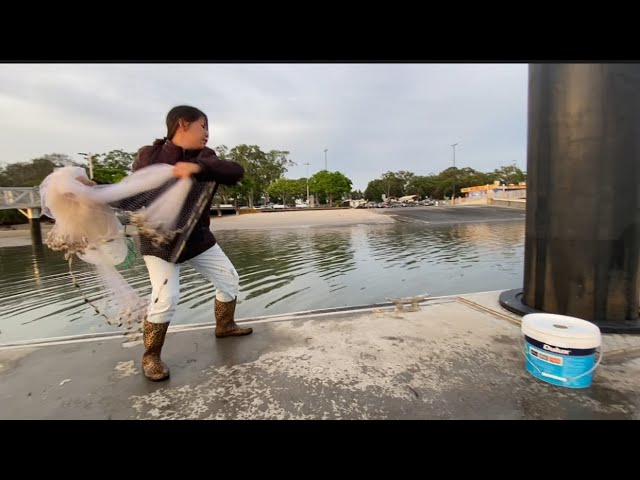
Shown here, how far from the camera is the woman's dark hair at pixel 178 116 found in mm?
2068

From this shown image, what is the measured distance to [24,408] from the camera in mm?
1845

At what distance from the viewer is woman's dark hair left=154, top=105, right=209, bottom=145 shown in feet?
6.79

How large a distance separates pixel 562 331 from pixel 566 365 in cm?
19

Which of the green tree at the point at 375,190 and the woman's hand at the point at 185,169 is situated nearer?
the woman's hand at the point at 185,169

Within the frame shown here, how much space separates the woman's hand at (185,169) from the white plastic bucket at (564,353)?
7.60ft

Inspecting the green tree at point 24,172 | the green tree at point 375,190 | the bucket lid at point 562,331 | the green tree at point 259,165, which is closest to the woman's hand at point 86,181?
the bucket lid at point 562,331

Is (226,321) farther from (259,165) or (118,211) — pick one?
(259,165)

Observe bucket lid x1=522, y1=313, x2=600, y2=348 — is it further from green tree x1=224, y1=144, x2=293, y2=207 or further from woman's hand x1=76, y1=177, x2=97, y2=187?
green tree x1=224, y1=144, x2=293, y2=207

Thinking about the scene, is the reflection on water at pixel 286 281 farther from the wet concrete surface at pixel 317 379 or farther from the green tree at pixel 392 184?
the green tree at pixel 392 184

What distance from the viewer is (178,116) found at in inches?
81.2

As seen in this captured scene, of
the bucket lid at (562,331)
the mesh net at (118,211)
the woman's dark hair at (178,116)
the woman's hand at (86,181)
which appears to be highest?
the woman's dark hair at (178,116)

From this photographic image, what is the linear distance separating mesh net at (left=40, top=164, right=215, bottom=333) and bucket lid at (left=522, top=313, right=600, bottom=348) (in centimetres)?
228

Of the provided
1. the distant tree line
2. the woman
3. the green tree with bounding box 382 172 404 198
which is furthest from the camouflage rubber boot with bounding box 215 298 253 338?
the green tree with bounding box 382 172 404 198

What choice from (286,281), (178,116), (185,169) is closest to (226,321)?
(185,169)
